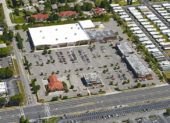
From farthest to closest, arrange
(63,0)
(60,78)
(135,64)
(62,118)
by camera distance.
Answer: (63,0) → (135,64) → (60,78) → (62,118)

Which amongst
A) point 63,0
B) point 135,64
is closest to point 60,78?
point 135,64

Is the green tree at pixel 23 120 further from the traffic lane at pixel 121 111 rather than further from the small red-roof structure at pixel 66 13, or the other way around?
the small red-roof structure at pixel 66 13

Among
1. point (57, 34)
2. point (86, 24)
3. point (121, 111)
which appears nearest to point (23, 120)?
point (121, 111)

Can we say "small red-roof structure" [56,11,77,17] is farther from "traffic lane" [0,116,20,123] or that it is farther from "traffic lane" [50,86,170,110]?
"traffic lane" [0,116,20,123]

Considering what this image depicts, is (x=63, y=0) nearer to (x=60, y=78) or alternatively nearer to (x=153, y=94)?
(x=60, y=78)

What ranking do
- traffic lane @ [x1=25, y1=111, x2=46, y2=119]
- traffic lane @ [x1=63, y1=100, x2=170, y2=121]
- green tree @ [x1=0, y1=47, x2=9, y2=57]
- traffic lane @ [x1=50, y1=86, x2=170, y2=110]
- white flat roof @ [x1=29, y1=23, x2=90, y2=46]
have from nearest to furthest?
traffic lane @ [x1=25, y1=111, x2=46, y2=119], traffic lane @ [x1=63, y1=100, x2=170, y2=121], traffic lane @ [x1=50, y1=86, x2=170, y2=110], green tree @ [x1=0, y1=47, x2=9, y2=57], white flat roof @ [x1=29, y1=23, x2=90, y2=46]

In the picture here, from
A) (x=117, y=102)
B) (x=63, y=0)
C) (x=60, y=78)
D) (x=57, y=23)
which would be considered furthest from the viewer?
(x=63, y=0)

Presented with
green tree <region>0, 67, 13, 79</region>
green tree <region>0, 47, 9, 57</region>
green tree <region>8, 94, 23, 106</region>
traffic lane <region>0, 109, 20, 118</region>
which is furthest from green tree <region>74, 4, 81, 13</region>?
A: traffic lane <region>0, 109, 20, 118</region>
